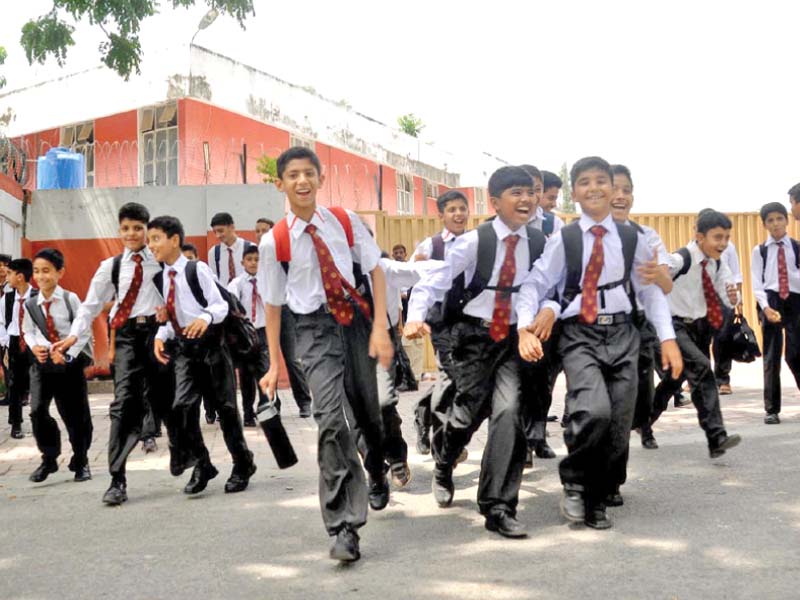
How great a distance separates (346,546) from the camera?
15.6 feet

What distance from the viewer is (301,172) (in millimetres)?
5254

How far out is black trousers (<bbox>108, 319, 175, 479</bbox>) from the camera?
6.72 meters

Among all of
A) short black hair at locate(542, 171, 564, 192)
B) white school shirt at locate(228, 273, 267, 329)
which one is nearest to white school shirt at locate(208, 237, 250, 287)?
white school shirt at locate(228, 273, 267, 329)

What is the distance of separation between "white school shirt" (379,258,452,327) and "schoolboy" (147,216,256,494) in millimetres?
1296

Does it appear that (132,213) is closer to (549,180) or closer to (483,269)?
(483,269)

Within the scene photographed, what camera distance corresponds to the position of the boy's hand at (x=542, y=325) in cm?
534

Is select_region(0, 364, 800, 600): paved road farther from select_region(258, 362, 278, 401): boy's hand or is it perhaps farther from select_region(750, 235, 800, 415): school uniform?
select_region(750, 235, 800, 415): school uniform

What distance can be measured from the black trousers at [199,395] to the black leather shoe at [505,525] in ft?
7.29

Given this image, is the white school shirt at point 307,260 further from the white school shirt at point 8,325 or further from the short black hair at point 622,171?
the white school shirt at point 8,325

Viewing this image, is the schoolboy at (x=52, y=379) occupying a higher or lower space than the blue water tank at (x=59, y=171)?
lower

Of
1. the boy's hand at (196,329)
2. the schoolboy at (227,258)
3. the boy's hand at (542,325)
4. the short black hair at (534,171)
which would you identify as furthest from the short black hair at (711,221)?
the schoolboy at (227,258)

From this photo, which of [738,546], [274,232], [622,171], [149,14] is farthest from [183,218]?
[738,546]

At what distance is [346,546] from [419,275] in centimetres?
174

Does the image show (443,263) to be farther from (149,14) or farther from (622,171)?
(149,14)
